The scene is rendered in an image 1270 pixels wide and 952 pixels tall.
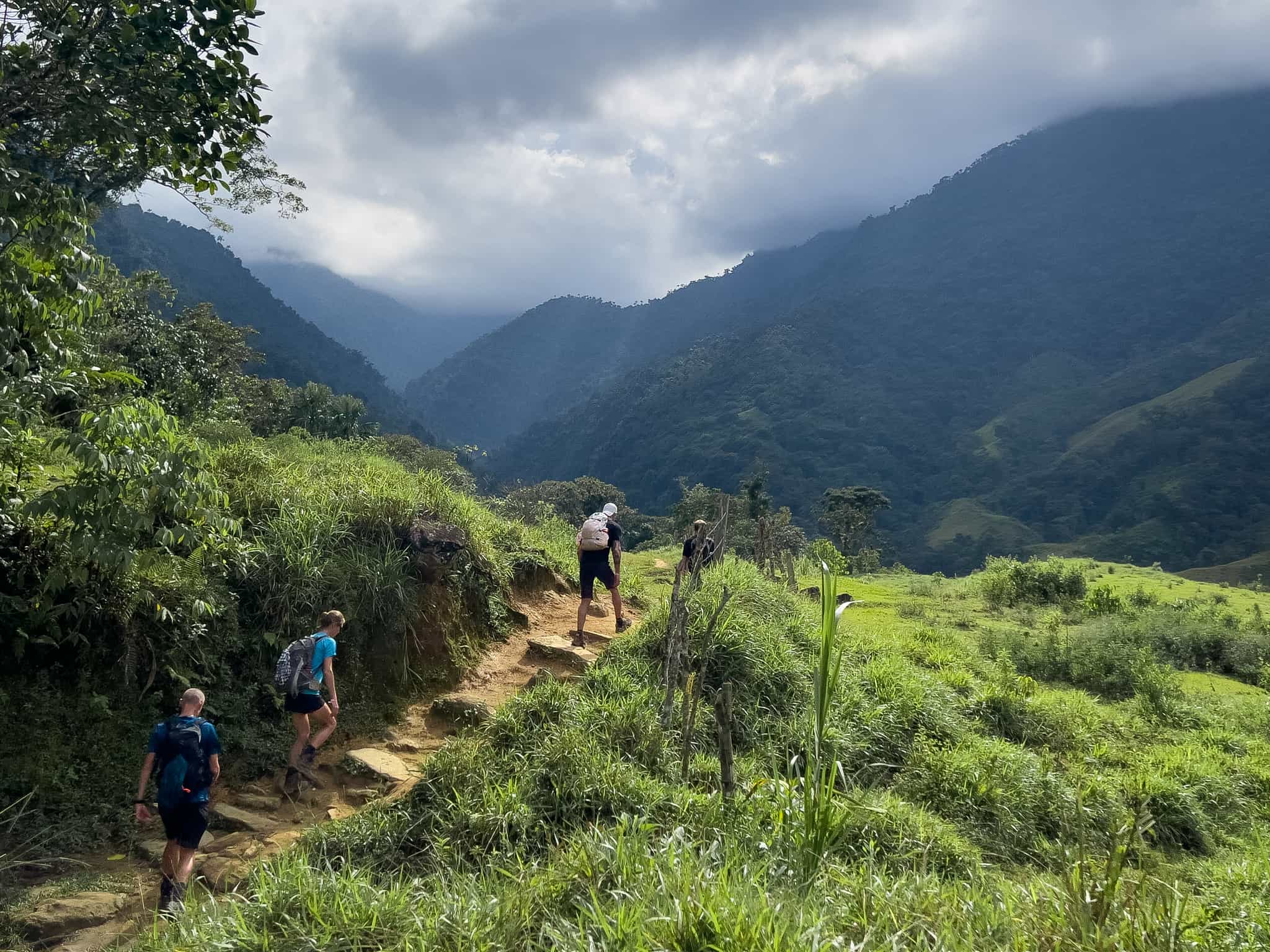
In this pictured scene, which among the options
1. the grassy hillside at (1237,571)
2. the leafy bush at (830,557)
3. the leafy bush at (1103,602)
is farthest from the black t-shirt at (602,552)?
the grassy hillside at (1237,571)

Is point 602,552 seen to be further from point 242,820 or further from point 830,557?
point 830,557

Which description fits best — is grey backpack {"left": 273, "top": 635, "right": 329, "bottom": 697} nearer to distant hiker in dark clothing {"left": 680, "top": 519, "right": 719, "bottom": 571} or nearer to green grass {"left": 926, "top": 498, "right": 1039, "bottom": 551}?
distant hiker in dark clothing {"left": 680, "top": 519, "right": 719, "bottom": 571}

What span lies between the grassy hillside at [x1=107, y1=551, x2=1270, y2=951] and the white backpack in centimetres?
111

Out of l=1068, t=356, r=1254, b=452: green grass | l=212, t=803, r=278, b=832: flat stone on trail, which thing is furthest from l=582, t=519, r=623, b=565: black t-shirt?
l=1068, t=356, r=1254, b=452: green grass

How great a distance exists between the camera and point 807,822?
3.00 meters

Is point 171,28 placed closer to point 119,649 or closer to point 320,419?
point 119,649

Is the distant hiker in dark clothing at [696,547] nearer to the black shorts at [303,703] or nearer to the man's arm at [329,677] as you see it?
the man's arm at [329,677]

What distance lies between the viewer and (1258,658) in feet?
44.0

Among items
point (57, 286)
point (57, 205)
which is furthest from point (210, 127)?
point (57, 286)

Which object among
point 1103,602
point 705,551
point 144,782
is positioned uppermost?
point 705,551

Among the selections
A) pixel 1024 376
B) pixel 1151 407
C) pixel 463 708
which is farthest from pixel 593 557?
pixel 1024 376

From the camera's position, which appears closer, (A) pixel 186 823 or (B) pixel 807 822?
(B) pixel 807 822

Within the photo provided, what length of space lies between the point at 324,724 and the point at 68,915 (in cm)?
205

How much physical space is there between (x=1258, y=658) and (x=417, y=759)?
15.7 metres
